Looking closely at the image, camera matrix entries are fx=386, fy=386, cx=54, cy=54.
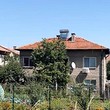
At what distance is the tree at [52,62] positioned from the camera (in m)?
37.1

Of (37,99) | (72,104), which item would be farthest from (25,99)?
(72,104)

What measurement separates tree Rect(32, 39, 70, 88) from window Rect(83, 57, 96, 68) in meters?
2.63

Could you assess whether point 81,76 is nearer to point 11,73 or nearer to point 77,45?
point 77,45

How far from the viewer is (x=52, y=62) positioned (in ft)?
124

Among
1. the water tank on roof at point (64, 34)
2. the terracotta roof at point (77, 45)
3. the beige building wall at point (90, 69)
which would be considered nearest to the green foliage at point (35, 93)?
the beige building wall at point (90, 69)

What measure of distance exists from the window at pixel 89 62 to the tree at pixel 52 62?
263cm

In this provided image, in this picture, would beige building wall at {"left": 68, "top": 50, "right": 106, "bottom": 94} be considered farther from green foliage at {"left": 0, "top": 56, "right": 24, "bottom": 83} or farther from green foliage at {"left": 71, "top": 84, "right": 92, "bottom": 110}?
green foliage at {"left": 71, "top": 84, "right": 92, "bottom": 110}

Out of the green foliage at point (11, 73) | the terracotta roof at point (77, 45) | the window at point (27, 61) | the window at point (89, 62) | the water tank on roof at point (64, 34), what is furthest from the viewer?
the water tank on roof at point (64, 34)

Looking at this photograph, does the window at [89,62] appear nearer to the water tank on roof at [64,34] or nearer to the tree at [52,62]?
the tree at [52,62]

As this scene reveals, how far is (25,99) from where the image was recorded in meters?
21.3

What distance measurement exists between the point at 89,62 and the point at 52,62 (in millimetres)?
4646

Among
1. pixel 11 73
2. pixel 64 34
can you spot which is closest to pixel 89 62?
pixel 64 34

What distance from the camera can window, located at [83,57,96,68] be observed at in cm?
4016

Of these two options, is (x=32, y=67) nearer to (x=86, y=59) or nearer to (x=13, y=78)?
(x=13, y=78)
